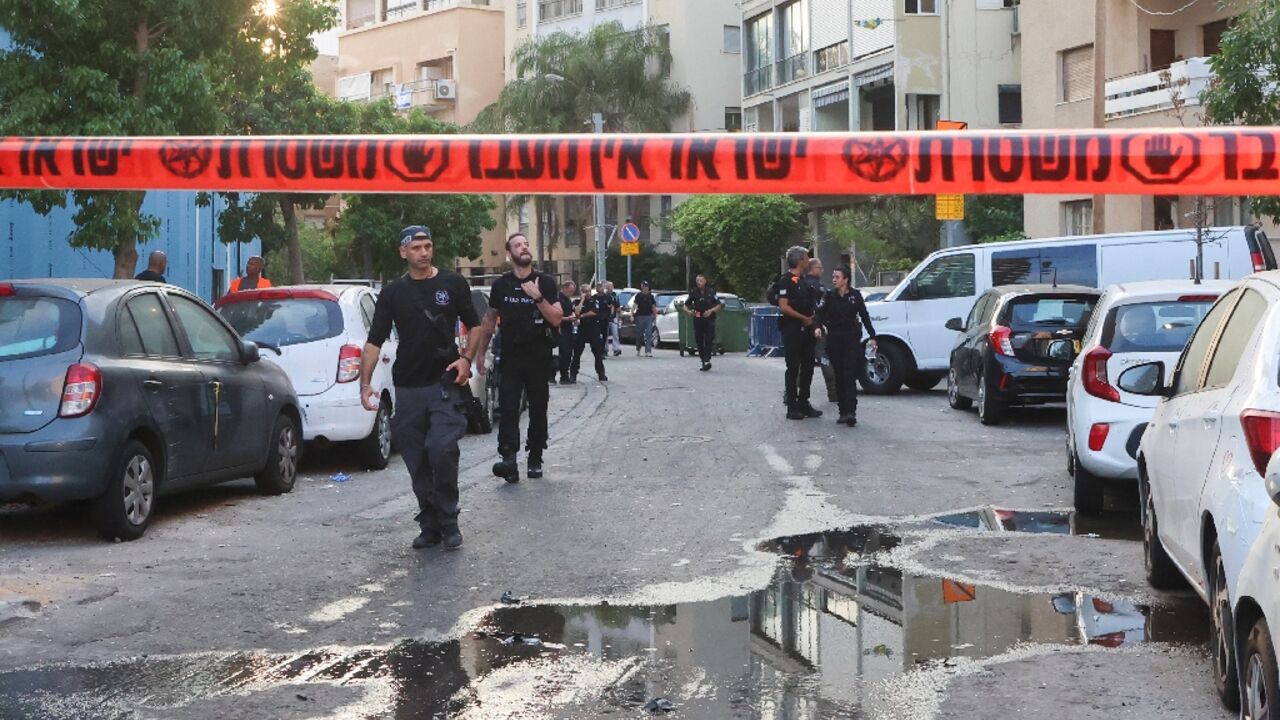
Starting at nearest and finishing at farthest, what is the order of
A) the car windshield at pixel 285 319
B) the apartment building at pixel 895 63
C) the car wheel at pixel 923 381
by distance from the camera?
1. the car windshield at pixel 285 319
2. the car wheel at pixel 923 381
3. the apartment building at pixel 895 63

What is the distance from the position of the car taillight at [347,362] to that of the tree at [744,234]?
38888 mm

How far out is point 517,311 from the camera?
1215cm

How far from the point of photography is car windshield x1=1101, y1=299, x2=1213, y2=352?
36.5 ft

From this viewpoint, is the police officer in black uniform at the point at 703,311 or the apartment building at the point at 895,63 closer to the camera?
the police officer in black uniform at the point at 703,311

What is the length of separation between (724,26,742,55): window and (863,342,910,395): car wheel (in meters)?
42.0

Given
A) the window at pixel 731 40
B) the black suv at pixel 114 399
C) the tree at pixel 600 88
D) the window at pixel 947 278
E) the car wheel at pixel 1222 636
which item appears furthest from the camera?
the window at pixel 731 40

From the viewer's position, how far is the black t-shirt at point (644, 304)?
34500 millimetres

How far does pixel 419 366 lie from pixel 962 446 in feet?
22.7

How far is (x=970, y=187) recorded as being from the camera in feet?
21.6

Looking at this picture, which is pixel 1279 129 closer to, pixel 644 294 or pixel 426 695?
pixel 426 695

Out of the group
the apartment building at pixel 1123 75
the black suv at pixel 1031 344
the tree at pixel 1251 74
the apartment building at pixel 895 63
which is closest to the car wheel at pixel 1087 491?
the black suv at pixel 1031 344

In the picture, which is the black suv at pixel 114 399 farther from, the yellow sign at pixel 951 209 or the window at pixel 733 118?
the window at pixel 733 118

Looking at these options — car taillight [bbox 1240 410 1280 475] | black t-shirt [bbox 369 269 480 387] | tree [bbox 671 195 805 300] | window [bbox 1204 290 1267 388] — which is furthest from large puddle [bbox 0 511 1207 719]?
tree [bbox 671 195 805 300]

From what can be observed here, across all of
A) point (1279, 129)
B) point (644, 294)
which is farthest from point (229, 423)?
point (644, 294)
